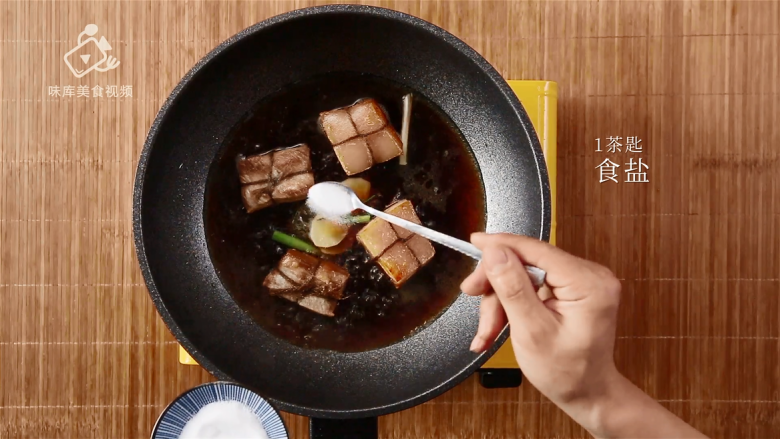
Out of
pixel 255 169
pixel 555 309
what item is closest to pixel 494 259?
pixel 555 309

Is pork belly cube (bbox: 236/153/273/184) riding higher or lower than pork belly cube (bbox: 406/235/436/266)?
higher

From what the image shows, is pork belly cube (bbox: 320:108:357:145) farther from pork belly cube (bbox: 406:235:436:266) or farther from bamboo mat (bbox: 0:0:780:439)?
bamboo mat (bbox: 0:0:780:439)

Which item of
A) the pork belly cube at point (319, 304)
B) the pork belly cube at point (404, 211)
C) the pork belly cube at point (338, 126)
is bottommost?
the pork belly cube at point (319, 304)

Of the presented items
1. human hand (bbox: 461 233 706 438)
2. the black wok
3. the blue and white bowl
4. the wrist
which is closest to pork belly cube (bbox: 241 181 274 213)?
the black wok

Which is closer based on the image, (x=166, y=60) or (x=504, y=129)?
(x=504, y=129)

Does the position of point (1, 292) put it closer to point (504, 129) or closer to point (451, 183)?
point (451, 183)

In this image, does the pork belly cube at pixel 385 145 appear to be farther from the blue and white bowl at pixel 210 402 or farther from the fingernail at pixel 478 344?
the blue and white bowl at pixel 210 402

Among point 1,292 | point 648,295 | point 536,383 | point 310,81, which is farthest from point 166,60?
point 648,295

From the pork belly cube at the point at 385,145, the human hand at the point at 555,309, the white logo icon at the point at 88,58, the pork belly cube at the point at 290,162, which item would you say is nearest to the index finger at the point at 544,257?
the human hand at the point at 555,309
